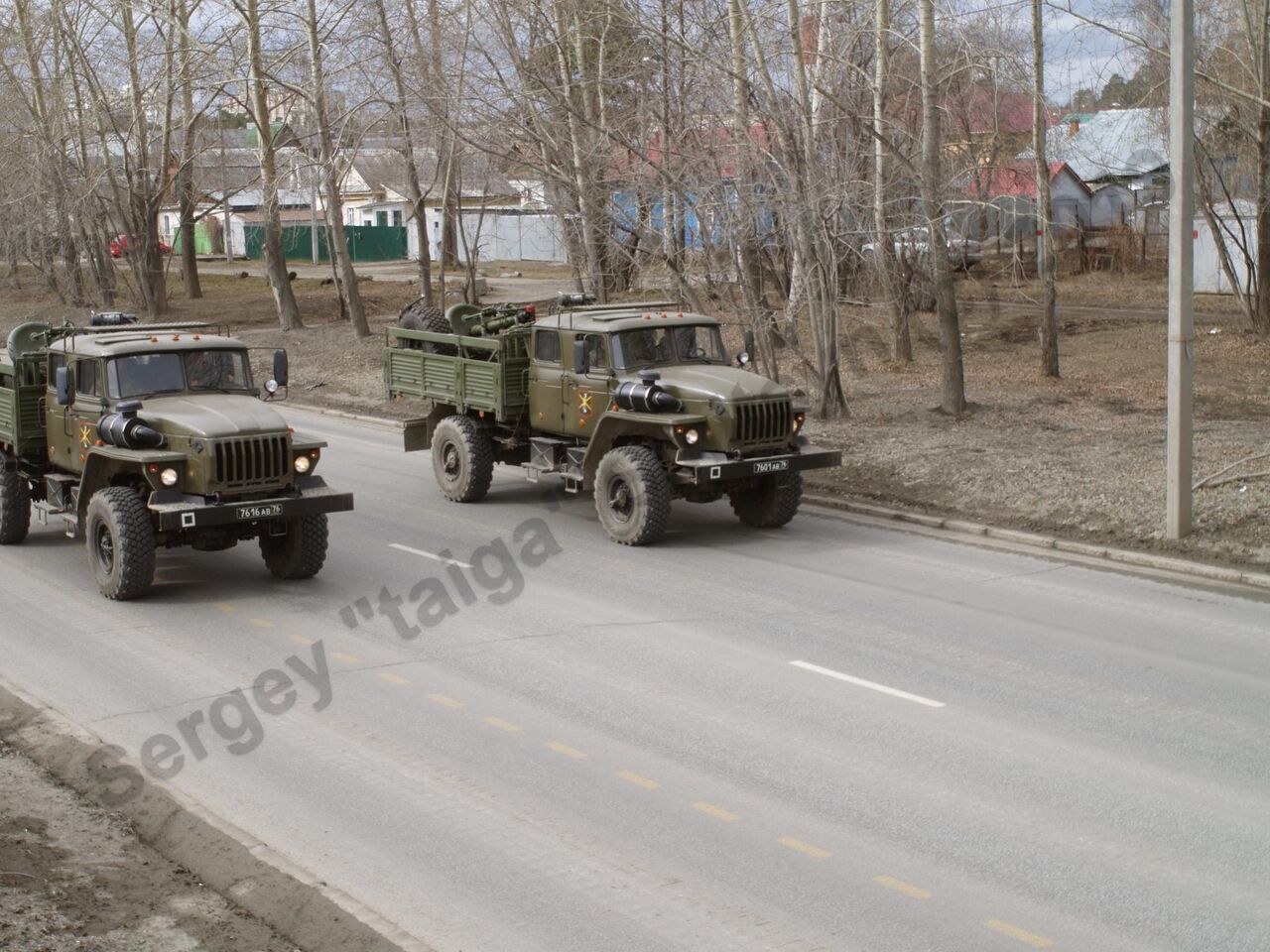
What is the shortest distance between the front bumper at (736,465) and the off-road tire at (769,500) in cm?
28

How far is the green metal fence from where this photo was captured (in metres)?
74.1

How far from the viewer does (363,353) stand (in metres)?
32.6

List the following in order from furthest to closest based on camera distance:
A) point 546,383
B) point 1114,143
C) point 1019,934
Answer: point 1114,143
point 546,383
point 1019,934

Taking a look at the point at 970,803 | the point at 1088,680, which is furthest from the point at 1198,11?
the point at 970,803

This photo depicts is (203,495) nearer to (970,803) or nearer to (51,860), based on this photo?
(51,860)

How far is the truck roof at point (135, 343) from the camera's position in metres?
14.1

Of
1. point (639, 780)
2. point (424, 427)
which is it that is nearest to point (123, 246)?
point (424, 427)

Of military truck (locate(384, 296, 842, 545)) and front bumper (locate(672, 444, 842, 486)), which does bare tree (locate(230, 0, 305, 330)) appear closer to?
military truck (locate(384, 296, 842, 545))

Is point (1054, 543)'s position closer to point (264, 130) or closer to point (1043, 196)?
point (1043, 196)

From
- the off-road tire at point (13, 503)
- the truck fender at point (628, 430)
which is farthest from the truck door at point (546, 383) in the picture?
the off-road tire at point (13, 503)

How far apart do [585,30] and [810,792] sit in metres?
22.7

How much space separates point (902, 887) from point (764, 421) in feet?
27.9

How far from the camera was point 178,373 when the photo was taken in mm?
14250

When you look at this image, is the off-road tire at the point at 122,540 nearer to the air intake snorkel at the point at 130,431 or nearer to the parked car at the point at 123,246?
the air intake snorkel at the point at 130,431
